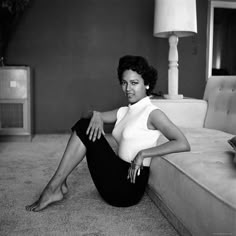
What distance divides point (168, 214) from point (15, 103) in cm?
266

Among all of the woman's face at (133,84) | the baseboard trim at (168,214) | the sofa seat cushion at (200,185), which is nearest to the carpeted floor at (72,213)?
the baseboard trim at (168,214)

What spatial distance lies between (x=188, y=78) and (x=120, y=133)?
3058 millimetres

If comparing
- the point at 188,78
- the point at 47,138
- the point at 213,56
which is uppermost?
the point at 213,56


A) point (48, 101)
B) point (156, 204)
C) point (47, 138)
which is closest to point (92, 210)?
point (156, 204)

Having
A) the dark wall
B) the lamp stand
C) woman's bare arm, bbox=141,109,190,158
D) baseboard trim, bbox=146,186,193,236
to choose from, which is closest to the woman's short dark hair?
woman's bare arm, bbox=141,109,190,158

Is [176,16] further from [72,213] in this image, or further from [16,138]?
[16,138]

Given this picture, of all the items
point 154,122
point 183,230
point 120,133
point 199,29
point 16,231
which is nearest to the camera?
point 183,230

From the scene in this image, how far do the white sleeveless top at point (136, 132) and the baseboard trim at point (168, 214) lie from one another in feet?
0.95

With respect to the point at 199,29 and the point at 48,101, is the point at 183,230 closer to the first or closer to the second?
the point at 48,101

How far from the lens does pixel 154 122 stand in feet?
5.38

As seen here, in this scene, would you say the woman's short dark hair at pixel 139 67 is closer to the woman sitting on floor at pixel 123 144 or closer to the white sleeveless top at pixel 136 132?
the woman sitting on floor at pixel 123 144

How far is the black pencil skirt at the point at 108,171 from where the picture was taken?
168 centimetres

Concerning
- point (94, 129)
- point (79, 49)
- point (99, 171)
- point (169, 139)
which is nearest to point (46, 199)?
point (99, 171)

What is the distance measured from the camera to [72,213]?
1.74 metres
